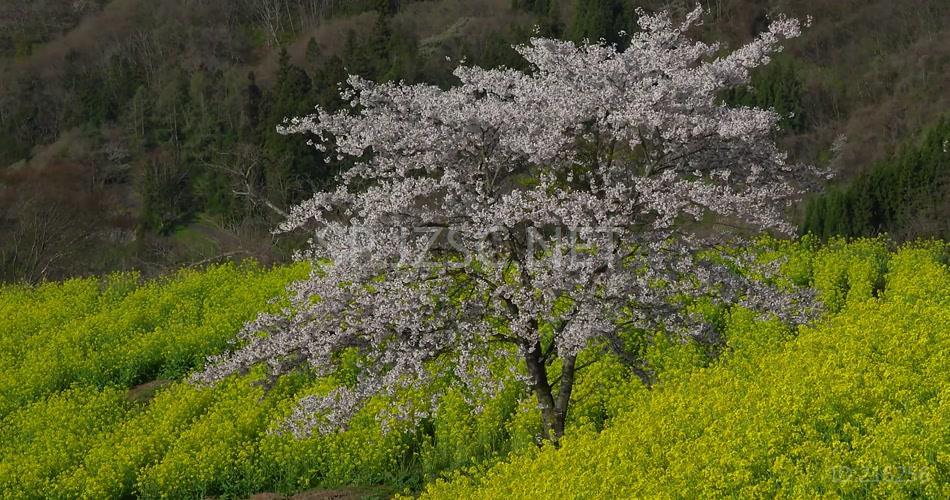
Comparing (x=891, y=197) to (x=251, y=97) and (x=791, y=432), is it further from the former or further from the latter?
(x=251, y=97)

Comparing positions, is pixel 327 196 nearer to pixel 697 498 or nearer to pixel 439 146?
pixel 439 146

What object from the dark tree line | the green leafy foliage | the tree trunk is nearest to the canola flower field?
the green leafy foliage

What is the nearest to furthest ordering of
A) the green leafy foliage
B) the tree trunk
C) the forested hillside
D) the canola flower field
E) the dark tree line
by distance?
the green leafy foliage → the canola flower field → the tree trunk → the dark tree line → the forested hillside

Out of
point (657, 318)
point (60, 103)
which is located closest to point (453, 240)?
point (657, 318)

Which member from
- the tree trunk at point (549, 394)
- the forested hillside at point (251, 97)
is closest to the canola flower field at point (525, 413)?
the tree trunk at point (549, 394)

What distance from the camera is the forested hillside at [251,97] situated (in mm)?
41931

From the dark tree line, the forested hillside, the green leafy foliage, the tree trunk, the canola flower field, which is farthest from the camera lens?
the forested hillside

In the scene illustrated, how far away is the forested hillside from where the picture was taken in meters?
41.9

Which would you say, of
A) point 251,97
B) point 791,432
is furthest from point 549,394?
point 251,97

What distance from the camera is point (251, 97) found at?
6556 centimetres

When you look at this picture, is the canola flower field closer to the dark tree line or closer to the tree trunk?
the tree trunk

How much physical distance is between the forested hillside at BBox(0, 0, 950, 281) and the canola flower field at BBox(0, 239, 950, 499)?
4.70 metres

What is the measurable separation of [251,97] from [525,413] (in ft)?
181

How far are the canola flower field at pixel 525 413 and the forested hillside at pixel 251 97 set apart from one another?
4705 millimetres
